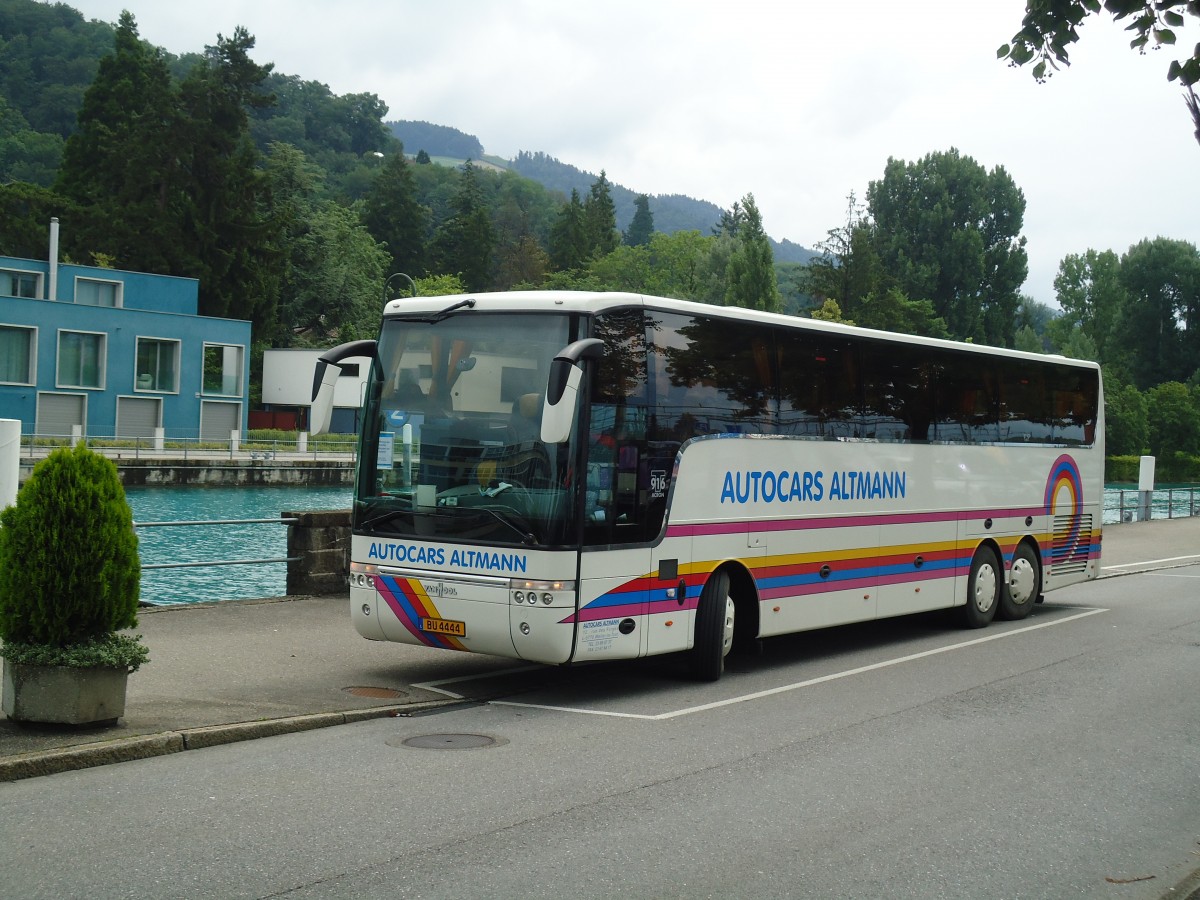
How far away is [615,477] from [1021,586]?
30.2 ft

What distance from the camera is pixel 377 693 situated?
11.0 metres

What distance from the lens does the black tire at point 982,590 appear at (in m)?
17.0

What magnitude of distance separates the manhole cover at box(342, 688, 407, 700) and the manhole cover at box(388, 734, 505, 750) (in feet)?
4.51

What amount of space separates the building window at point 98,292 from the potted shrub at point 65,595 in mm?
67155

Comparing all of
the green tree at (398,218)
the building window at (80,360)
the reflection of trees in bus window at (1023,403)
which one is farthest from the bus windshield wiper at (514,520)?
the green tree at (398,218)

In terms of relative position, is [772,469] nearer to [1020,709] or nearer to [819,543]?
[819,543]

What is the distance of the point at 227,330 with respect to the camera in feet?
247

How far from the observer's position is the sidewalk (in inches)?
336

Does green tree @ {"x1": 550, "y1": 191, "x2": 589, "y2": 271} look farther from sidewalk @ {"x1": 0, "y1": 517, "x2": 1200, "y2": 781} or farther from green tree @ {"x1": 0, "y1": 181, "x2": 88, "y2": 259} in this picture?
sidewalk @ {"x1": 0, "y1": 517, "x2": 1200, "y2": 781}

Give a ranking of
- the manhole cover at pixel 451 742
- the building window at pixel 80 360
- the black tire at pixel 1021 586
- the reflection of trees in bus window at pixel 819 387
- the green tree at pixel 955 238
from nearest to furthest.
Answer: the manhole cover at pixel 451 742
the reflection of trees in bus window at pixel 819 387
the black tire at pixel 1021 586
the building window at pixel 80 360
the green tree at pixel 955 238

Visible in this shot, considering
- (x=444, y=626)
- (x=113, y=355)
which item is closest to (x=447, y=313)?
(x=444, y=626)

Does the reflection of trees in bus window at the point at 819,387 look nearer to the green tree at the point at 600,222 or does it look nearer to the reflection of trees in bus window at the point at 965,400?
the reflection of trees in bus window at the point at 965,400

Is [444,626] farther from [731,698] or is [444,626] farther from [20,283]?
[20,283]

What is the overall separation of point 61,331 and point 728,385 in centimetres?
6096
